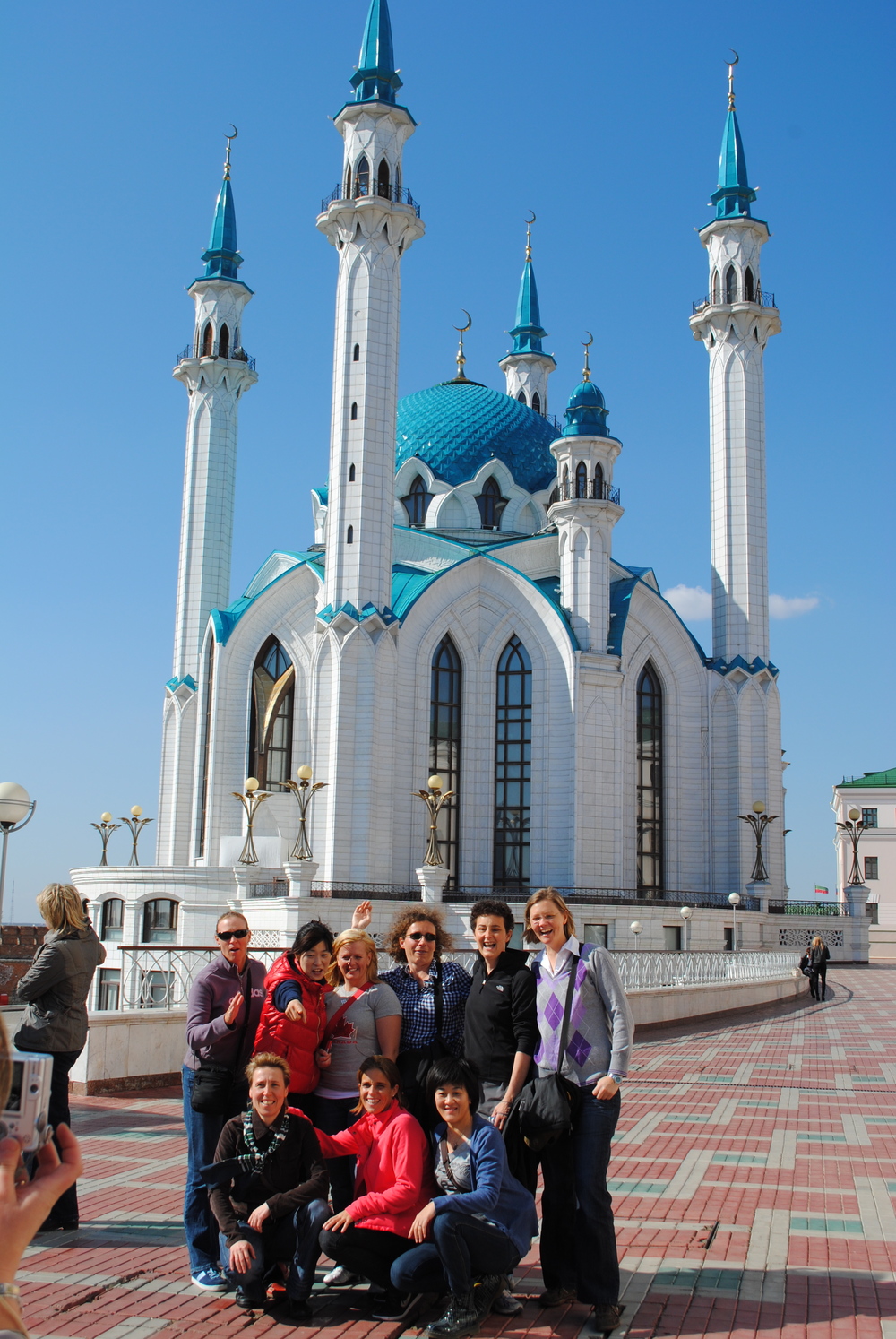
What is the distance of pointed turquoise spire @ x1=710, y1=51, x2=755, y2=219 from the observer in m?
38.1

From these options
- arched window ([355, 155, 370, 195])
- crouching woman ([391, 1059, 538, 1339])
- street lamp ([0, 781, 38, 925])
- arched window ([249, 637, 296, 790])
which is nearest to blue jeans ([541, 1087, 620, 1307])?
crouching woman ([391, 1059, 538, 1339])

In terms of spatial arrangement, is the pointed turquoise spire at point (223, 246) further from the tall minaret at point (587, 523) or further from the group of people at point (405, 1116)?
the group of people at point (405, 1116)

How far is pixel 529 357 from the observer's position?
49.0 metres

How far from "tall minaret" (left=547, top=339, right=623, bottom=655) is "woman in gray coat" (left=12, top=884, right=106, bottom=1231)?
2714cm

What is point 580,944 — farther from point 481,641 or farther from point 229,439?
point 229,439

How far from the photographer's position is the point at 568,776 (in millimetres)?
32250

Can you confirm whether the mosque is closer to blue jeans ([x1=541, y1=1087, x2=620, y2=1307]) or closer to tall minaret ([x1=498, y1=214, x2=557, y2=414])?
tall minaret ([x1=498, y1=214, x2=557, y2=414])

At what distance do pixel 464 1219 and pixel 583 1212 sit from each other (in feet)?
1.70

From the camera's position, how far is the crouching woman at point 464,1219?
15.7 feet

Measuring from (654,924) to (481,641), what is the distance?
8.96 metres

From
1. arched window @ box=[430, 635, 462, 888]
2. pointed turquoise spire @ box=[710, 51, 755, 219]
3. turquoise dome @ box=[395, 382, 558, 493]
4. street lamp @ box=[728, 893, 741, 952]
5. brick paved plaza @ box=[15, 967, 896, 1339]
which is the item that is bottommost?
brick paved plaza @ box=[15, 967, 896, 1339]

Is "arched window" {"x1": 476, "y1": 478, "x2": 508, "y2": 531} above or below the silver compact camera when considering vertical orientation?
above

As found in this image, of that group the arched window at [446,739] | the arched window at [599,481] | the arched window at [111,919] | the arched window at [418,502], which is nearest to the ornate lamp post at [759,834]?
the arched window at [446,739]

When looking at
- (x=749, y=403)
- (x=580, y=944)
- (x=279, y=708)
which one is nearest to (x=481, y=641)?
(x=279, y=708)
